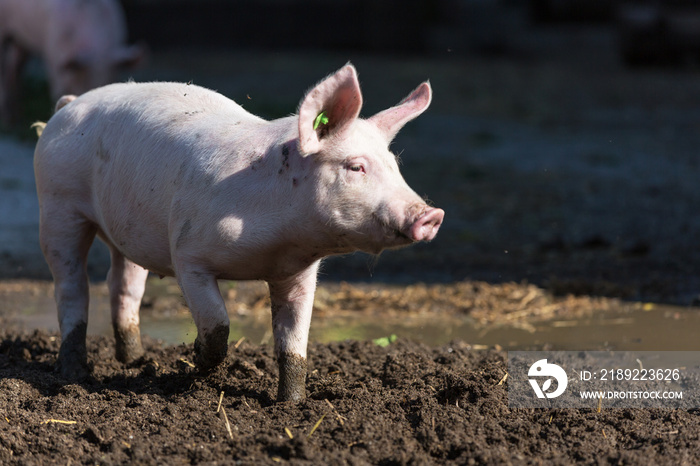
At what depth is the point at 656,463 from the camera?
306 cm

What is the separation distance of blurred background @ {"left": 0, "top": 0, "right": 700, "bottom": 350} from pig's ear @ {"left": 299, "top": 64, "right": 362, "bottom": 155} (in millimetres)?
2416

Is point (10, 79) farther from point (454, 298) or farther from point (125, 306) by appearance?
point (125, 306)

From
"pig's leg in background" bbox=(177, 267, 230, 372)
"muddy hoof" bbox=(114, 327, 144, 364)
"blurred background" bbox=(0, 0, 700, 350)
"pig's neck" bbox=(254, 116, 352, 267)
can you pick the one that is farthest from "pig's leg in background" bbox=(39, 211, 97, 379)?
"blurred background" bbox=(0, 0, 700, 350)

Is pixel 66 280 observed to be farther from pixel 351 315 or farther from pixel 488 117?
pixel 488 117

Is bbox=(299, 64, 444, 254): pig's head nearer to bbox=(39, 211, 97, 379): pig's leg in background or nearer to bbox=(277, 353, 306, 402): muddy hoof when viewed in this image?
bbox=(277, 353, 306, 402): muddy hoof

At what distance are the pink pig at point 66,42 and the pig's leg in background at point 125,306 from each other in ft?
20.4

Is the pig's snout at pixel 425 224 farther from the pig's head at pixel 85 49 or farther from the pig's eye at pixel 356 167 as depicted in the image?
the pig's head at pixel 85 49

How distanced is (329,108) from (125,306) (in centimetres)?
171

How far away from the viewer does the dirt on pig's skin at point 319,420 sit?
3.15m

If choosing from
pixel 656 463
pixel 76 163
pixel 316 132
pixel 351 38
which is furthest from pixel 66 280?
pixel 351 38

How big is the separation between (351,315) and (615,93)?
32.8 ft

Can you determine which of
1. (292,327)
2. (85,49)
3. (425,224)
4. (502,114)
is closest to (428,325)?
(292,327)

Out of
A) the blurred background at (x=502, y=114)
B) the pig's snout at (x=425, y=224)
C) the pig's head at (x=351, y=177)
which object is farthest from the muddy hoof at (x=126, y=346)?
the pig's snout at (x=425, y=224)

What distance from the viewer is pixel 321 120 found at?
134 inches
